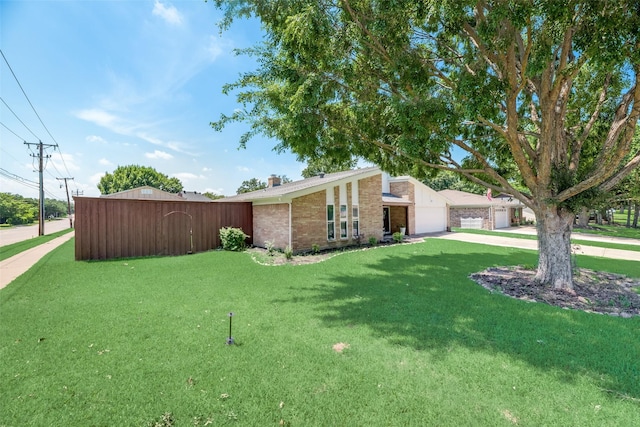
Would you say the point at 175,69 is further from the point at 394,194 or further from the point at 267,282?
the point at 394,194

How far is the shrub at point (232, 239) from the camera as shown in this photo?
13.0 metres

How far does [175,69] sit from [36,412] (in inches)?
401

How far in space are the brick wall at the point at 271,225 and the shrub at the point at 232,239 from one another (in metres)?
1.11

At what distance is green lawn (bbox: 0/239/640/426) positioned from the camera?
107 inches

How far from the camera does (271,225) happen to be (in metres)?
13.4

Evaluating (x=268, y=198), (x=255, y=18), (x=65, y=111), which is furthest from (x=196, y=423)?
(x=65, y=111)

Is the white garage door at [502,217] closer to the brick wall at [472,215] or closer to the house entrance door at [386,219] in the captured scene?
the brick wall at [472,215]

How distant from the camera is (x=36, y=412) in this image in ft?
8.86

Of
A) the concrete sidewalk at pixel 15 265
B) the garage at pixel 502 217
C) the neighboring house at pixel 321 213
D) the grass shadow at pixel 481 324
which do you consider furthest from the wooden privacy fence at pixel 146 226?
the garage at pixel 502 217

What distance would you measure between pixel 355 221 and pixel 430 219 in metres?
10.7

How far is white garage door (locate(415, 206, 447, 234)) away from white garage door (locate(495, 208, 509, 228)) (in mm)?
6994

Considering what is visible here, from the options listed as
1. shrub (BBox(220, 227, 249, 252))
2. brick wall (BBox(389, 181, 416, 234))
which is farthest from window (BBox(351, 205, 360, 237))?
brick wall (BBox(389, 181, 416, 234))

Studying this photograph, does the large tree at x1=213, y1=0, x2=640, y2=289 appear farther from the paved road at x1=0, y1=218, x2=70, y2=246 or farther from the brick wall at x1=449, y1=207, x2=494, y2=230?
the paved road at x1=0, y1=218, x2=70, y2=246

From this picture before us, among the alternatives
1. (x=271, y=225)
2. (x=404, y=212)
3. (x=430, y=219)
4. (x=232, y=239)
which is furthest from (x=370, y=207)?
(x=430, y=219)
